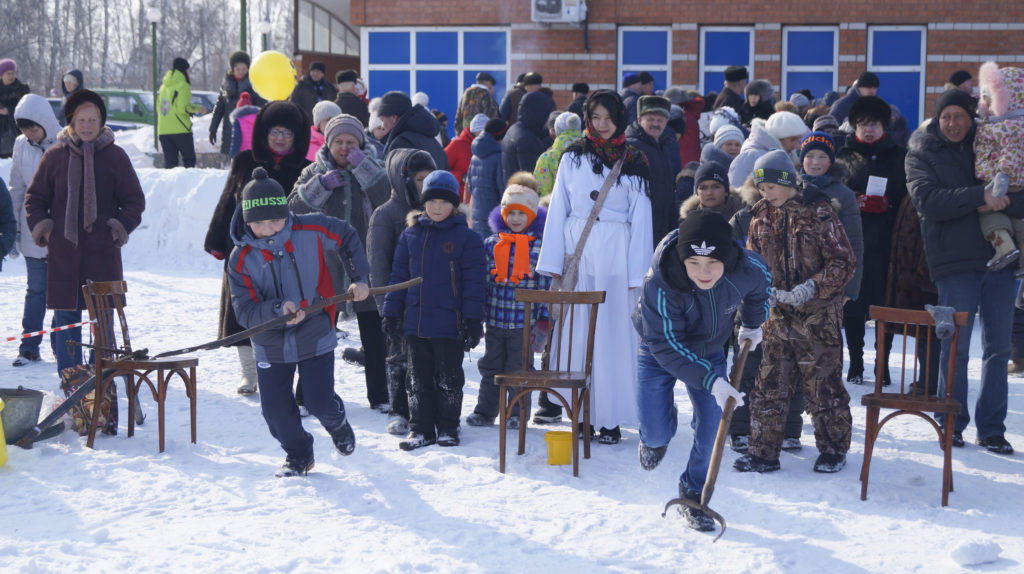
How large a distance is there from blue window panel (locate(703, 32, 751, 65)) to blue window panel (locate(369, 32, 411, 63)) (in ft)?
16.3

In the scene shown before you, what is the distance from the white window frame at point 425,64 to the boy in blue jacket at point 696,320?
45.4 ft

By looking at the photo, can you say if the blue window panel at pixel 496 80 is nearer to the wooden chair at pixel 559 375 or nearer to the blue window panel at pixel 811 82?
the blue window panel at pixel 811 82

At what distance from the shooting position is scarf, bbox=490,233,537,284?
652 cm

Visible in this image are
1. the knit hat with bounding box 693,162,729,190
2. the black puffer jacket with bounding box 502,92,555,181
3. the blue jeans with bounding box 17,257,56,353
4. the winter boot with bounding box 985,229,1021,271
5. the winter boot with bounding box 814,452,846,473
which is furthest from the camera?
the black puffer jacket with bounding box 502,92,555,181

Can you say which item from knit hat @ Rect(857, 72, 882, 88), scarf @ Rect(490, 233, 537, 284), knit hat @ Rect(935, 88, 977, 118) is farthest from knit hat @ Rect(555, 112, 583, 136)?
knit hat @ Rect(857, 72, 882, 88)

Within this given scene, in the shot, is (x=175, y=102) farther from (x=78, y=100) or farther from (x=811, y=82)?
(x=811, y=82)

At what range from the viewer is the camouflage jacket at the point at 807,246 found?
18.7ft

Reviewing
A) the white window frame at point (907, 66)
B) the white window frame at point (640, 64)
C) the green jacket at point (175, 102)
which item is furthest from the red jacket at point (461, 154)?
the white window frame at point (907, 66)

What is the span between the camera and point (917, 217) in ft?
22.6

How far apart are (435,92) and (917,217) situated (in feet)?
42.8

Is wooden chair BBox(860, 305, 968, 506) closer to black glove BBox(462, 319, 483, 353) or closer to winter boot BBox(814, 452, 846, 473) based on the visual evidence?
winter boot BBox(814, 452, 846, 473)

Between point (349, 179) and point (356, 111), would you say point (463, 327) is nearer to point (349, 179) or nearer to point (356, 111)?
point (349, 179)

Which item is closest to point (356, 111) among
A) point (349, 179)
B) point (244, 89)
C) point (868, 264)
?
point (244, 89)

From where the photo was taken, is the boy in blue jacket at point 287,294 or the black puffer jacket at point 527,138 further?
the black puffer jacket at point 527,138
